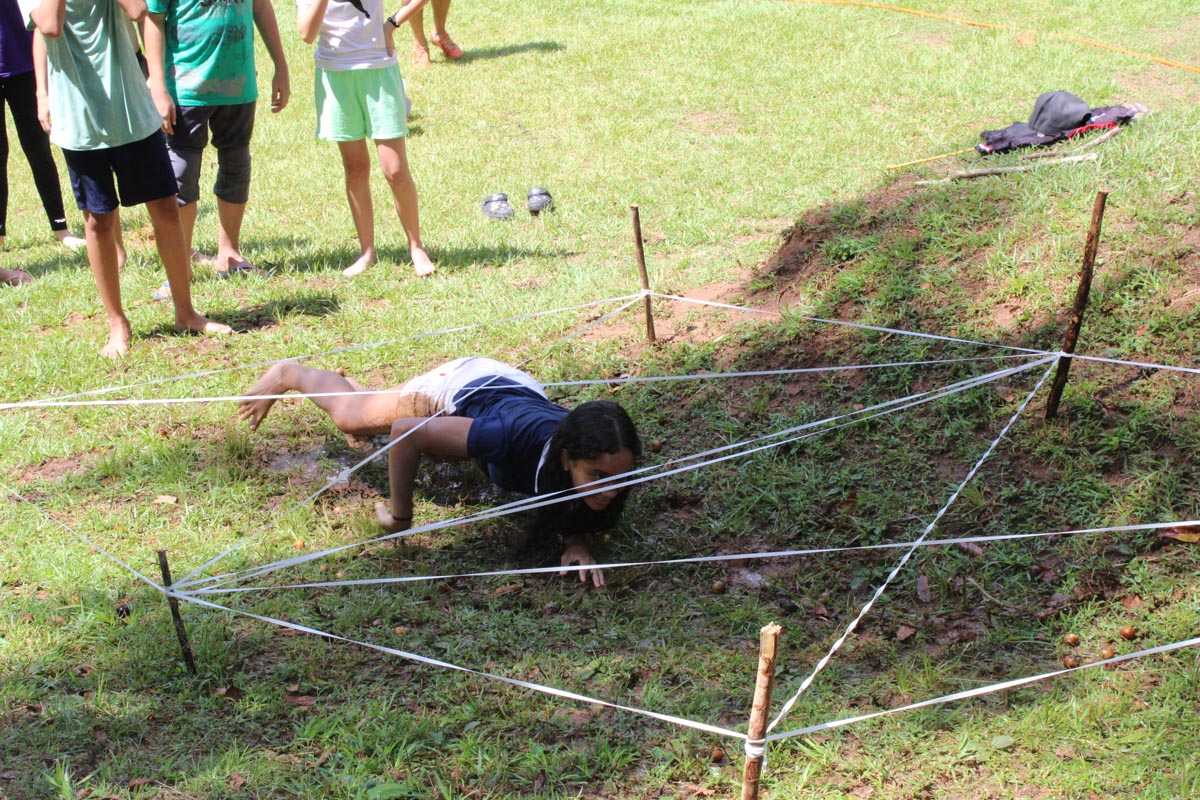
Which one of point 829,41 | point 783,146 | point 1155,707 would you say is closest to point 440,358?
point 1155,707

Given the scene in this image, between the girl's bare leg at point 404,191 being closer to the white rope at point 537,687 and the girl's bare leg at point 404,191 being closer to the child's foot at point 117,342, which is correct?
the child's foot at point 117,342

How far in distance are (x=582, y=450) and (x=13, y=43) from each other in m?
5.30

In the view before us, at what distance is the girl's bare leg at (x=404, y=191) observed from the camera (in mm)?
5964

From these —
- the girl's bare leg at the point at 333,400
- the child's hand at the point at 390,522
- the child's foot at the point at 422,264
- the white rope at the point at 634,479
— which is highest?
the child's foot at the point at 422,264

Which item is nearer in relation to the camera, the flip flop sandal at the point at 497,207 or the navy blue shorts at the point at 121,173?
the navy blue shorts at the point at 121,173

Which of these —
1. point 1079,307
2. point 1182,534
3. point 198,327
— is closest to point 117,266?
point 198,327

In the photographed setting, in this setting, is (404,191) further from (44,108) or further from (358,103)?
(44,108)

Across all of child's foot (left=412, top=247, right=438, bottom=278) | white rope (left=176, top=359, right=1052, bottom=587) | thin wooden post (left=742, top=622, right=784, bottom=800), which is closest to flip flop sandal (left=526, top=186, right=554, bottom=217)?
child's foot (left=412, top=247, right=438, bottom=278)

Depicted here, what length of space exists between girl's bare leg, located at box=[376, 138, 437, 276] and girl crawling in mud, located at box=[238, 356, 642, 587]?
191 cm

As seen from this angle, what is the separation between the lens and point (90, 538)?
3902 mm

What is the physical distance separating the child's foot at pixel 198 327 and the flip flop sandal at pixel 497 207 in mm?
2348

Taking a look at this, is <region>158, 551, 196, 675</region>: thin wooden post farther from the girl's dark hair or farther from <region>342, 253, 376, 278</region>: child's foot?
<region>342, 253, 376, 278</region>: child's foot

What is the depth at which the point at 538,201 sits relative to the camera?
731 centimetres

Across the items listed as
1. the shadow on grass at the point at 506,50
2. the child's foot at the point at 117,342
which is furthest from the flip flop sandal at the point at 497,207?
the shadow on grass at the point at 506,50
